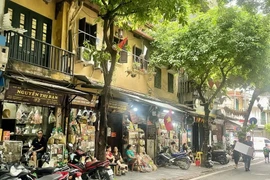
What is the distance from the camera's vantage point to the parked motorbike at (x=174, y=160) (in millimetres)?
15688

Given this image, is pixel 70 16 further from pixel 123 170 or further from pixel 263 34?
pixel 263 34

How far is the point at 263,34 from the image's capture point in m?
14.7

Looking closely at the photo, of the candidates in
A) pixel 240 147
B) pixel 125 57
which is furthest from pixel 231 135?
pixel 125 57

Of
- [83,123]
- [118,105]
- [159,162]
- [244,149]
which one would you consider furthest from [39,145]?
[244,149]

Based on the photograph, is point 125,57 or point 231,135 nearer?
point 125,57

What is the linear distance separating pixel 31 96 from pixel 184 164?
928 centimetres

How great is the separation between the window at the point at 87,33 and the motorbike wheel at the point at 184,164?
7764mm

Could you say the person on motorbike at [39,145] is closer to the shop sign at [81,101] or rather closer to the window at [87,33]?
the shop sign at [81,101]

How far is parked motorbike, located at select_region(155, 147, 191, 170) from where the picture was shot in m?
15.7

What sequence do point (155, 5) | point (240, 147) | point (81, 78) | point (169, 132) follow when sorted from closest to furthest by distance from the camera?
1. point (155, 5)
2. point (81, 78)
3. point (240, 147)
4. point (169, 132)

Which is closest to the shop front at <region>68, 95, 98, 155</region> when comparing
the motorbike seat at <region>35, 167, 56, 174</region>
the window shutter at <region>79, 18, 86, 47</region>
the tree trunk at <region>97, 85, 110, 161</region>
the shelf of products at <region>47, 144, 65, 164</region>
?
the shelf of products at <region>47, 144, 65, 164</region>

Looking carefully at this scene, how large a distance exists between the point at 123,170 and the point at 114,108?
2739mm

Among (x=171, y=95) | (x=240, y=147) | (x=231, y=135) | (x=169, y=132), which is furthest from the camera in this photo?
(x=231, y=135)

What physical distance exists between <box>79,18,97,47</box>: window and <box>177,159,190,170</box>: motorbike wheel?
7764 mm
